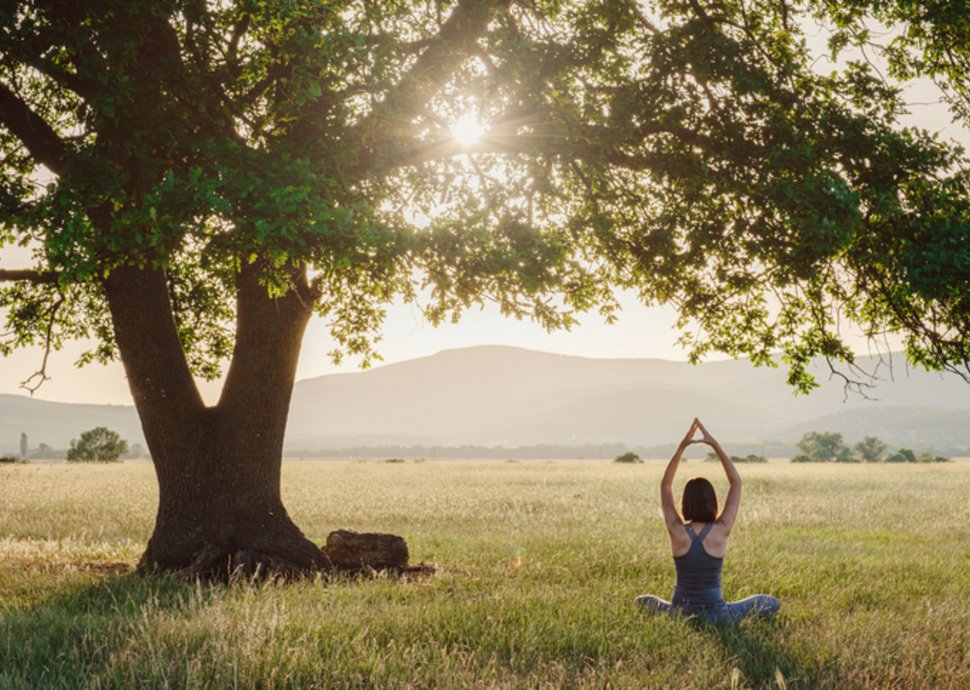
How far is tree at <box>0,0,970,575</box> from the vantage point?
879cm

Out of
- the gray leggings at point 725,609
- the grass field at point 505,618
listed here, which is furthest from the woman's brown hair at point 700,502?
the grass field at point 505,618

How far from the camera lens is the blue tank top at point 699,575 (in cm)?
800

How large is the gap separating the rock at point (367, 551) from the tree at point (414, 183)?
1.41ft

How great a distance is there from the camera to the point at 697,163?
11.0 metres

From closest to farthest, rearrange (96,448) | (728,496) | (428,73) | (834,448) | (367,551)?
(728,496), (428,73), (367,551), (96,448), (834,448)

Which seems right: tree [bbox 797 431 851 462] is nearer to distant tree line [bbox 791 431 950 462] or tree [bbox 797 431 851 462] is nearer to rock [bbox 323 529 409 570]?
distant tree line [bbox 791 431 950 462]

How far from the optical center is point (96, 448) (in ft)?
262

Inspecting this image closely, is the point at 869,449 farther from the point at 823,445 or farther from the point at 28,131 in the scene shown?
the point at 28,131

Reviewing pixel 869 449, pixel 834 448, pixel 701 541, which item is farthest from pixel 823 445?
pixel 701 541

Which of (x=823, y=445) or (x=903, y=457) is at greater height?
(x=823, y=445)

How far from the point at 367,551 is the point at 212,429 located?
2875 millimetres

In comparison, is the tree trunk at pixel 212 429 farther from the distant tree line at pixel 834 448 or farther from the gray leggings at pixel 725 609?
the distant tree line at pixel 834 448

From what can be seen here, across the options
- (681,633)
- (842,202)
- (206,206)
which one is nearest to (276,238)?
(206,206)

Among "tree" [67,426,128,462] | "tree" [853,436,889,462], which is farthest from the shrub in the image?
"tree" [67,426,128,462]
